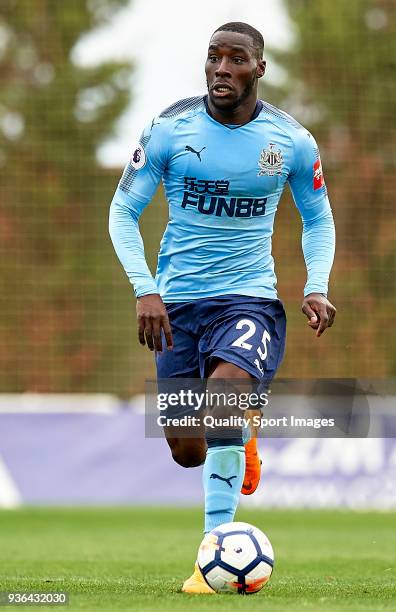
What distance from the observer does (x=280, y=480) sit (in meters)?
14.1

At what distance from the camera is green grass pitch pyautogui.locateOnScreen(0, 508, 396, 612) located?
17.8 ft

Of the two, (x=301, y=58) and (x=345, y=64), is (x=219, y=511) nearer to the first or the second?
(x=345, y=64)

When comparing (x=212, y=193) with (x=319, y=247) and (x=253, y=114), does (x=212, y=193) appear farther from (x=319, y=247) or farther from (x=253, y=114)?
(x=319, y=247)

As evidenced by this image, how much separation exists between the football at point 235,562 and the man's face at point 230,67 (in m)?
2.00

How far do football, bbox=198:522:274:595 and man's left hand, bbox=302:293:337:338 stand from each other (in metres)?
1.06

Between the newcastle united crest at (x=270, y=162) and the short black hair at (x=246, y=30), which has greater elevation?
A: the short black hair at (x=246, y=30)

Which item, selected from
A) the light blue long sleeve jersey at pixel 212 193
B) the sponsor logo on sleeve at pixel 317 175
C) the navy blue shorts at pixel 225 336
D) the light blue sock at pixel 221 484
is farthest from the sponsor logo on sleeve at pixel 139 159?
the light blue sock at pixel 221 484

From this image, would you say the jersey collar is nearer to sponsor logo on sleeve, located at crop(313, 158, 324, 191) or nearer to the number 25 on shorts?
sponsor logo on sleeve, located at crop(313, 158, 324, 191)

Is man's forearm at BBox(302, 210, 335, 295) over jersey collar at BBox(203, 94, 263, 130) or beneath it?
beneath

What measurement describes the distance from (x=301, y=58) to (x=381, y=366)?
22.0 ft

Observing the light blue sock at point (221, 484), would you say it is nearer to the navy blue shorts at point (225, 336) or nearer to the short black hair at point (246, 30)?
the navy blue shorts at point (225, 336)

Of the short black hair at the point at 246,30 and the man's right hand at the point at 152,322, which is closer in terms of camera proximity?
the man's right hand at the point at 152,322

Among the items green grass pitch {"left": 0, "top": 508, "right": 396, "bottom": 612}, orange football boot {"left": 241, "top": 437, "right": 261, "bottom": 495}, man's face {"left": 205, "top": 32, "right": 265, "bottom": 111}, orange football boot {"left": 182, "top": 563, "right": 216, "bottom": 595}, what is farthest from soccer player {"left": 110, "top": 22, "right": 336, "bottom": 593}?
green grass pitch {"left": 0, "top": 508, "right": 396, "bottom": 612}

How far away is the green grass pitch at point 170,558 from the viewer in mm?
5418
